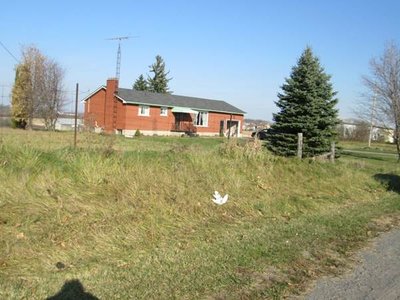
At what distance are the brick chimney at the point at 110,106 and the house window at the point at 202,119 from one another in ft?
33.9

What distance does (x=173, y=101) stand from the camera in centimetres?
4994

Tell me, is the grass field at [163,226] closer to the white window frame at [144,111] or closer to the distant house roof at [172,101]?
the white window frame at [144,111]

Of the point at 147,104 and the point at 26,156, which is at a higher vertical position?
the point at 147,104

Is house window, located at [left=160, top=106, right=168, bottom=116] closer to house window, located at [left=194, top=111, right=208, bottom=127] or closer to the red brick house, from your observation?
the red brick house

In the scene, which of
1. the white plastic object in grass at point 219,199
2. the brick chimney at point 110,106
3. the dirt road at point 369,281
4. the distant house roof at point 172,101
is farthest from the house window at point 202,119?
the dirt road at point 369,281

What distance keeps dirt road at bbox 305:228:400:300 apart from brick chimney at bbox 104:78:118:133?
Answer: 131 feet

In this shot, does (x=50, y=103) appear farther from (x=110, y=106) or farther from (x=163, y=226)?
Answer: (x=163, y=226)


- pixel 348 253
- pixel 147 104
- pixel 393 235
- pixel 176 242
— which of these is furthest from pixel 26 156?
pixel 147 104

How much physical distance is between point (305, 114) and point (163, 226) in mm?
17675

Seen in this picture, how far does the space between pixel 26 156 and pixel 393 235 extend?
6642 mm

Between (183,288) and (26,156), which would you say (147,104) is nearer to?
(26,156)

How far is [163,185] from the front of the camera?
834cm

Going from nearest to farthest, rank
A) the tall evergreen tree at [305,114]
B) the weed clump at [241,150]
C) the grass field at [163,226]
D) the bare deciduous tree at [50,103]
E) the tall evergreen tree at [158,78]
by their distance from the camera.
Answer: the grass field at [163,226]
the weed clump at [241,150]
the tall evergreen tree at [305,114]
the bare deciduous tree at [50,103]
the tall evergreen tree at [158,78]

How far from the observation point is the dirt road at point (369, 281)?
4.98 meters
